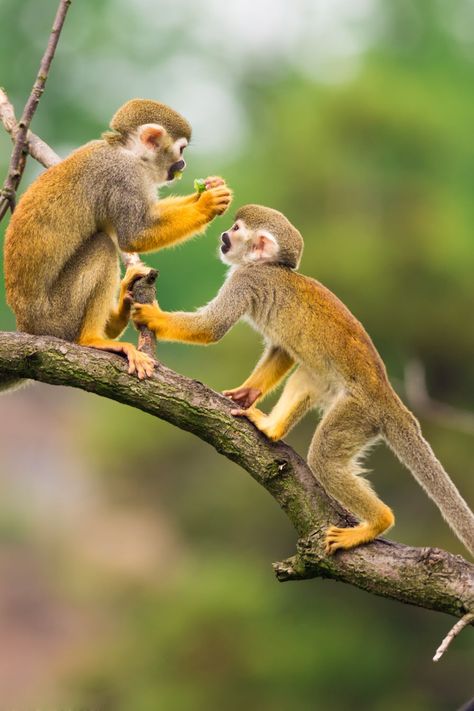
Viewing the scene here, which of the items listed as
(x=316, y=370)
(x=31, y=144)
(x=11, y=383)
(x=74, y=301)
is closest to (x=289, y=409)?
(x=316, y=370)

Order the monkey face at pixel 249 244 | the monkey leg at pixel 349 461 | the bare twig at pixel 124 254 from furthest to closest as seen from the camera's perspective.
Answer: the monkey face at pixel 249 244 < the bare twig at pixel 124 254 < the monkey leg at pixel 349 461

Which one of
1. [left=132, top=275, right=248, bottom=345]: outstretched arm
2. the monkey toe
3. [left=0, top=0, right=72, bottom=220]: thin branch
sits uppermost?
[left=0, top=0, right=72, bottom=220]: thin branch

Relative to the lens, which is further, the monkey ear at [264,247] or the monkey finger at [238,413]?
the monkey ear at [264,247]

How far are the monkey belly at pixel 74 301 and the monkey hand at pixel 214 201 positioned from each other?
56 cm

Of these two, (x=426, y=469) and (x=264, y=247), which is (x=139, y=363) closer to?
(x=264, y=247)

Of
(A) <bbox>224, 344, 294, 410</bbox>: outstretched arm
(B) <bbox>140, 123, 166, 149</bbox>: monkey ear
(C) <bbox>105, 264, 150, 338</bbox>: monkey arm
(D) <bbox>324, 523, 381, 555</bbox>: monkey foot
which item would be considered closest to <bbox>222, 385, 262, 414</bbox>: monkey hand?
(A) <bbox>224, 344, 294, 410</bbox>: outstretched arm

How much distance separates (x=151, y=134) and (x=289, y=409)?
68.5 inches

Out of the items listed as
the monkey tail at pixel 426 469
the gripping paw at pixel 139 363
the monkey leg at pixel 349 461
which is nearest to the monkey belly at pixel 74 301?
the gripping paw at pixel 139 363

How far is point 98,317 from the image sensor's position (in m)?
6.08

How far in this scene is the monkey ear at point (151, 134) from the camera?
21.0 ft

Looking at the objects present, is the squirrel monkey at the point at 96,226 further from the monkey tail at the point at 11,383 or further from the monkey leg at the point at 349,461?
the monkey leg at the point at 349,461

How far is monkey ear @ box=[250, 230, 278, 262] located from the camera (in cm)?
640

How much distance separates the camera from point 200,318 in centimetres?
616

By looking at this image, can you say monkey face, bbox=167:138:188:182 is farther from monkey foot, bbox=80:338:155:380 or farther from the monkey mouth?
monkey foot, bbox=80:338:155:380
